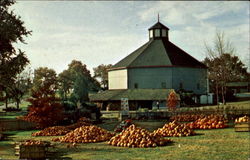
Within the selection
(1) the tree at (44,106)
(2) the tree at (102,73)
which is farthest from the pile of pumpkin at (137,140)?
(2) the tree at (102,73)

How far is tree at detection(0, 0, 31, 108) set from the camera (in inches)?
872

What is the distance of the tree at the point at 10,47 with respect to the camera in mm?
22156

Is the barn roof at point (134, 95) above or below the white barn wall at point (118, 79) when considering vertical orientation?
below

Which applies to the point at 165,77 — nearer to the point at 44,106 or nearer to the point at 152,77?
the point at 152,77

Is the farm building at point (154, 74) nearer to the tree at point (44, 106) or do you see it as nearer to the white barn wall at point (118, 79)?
the white barn wall at point (118, 79)

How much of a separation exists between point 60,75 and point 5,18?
67.9m

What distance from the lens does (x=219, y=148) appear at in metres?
14.7

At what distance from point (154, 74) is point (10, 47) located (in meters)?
40.6

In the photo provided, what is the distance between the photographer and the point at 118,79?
2586 inches

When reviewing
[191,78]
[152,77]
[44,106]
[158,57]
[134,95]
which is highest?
[158,57]

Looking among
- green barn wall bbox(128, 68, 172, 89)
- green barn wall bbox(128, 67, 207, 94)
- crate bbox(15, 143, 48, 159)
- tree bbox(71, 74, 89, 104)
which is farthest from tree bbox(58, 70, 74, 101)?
crate bbox(15, 143, 48, 159)

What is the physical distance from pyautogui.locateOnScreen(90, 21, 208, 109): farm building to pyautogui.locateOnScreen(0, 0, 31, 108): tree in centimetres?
3219

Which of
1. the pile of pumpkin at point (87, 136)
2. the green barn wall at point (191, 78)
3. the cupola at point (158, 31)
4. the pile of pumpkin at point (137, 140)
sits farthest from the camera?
the cupola at point (158, 31)

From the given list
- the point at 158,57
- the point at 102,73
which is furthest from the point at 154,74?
the point at 102,73
